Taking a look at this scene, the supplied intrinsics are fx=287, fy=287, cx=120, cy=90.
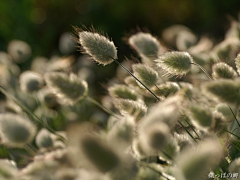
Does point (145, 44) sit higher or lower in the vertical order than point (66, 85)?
higher

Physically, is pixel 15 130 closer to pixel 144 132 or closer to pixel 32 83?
pixel 144 132

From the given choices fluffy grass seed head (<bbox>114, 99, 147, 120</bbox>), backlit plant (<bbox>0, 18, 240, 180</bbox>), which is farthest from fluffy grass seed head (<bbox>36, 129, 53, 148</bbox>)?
fluffy grass seed head (<bbox>114, 99, 147, 120</bbox>)

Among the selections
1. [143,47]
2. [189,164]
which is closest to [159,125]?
[189,164]

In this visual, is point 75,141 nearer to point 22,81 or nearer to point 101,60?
point 101,60

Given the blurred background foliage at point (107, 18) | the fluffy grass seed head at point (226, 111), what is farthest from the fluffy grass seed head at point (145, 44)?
the blurred background foliage at point (107, 18)

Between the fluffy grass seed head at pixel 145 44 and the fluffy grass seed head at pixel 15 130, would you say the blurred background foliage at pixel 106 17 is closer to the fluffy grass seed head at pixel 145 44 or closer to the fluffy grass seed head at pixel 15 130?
the fluffy grass seed head at pixel 145 44

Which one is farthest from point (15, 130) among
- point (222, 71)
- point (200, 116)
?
point (222, 71)

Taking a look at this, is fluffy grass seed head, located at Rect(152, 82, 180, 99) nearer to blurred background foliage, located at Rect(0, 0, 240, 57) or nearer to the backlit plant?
the backlit plant
